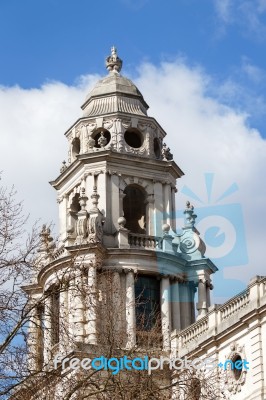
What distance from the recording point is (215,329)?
4872 cm

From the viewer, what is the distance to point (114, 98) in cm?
6525

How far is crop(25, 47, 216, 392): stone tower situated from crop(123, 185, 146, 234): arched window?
0.06 meters

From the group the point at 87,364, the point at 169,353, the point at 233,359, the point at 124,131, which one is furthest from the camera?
the point at 124,131

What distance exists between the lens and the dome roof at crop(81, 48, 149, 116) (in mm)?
64938

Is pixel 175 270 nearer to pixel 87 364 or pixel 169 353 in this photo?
pixel 169 353

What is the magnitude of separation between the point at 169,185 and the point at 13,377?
36.5 metres

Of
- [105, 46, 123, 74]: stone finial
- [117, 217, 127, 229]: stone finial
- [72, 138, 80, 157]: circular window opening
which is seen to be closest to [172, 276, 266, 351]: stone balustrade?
[117, 217, 127, 229]: stone finial

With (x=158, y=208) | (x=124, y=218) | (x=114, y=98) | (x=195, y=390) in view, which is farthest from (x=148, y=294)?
(x=195, y=390)

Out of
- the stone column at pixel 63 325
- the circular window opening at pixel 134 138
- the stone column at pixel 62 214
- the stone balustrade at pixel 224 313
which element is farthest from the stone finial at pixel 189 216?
the stone column at pixel 63 325

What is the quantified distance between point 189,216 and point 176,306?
5903mm

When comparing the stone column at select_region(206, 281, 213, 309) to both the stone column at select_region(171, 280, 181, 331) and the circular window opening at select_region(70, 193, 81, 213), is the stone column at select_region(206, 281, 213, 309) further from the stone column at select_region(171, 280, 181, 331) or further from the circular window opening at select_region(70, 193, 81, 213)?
the circular window opening at select_region(70, 193, 81, 213)

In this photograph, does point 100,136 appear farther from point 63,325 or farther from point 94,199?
point 63,325

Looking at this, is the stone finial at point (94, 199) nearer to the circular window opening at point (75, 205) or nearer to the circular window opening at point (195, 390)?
the circular window opening at point (75, 205)

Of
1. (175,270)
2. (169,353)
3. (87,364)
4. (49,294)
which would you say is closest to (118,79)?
(175,270)
